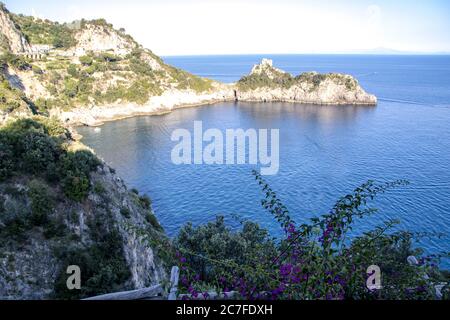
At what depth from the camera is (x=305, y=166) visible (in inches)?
2901

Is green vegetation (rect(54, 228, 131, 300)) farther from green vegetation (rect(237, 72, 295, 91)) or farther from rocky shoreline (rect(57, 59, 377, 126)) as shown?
green vegetation (rect(237, 72, 295, 91))

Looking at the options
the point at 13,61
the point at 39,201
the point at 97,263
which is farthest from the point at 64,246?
the point at 13,61

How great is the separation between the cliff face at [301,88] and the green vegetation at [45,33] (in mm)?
95362

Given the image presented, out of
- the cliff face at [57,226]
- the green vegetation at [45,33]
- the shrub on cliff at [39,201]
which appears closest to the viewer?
the cliff face at [57,226]

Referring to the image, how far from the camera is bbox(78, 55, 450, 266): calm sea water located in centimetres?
5309

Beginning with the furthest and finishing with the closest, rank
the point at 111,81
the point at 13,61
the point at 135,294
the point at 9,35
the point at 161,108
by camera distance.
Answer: the point at 161,108, the point at 111,81, the point at 9,35, the point at 13,61, the point at 135,294

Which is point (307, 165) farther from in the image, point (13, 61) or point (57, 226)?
point (13, 61)

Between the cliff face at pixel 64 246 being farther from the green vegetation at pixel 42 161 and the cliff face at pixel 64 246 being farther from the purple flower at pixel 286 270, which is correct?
the purple flower at pixel 286 270

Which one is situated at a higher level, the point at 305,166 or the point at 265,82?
the point at 265,82

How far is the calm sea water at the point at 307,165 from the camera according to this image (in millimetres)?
53094

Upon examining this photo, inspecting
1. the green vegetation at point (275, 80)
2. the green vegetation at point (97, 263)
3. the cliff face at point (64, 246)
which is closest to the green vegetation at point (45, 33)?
the green vegetation at point (275, 80)

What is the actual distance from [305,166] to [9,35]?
136619mm

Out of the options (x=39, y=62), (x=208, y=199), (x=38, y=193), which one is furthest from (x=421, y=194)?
(x=39, y=62)

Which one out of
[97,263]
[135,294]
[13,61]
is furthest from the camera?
[13,61]
